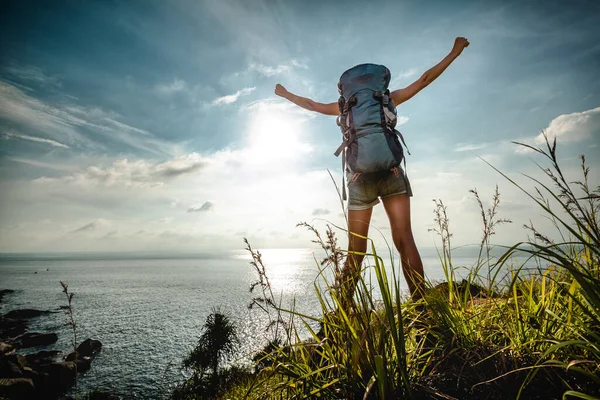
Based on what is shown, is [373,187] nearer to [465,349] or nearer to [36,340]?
[465,349]

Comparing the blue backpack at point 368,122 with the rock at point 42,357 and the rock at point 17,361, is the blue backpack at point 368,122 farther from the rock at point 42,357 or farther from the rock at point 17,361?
the rock at point 42,357

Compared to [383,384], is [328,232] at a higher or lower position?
higher

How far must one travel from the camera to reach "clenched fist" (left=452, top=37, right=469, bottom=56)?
3262 mm

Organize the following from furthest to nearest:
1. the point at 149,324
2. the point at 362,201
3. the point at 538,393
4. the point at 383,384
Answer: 1. the point at 149,324
2. the point at 362,201
3. the point at 538,393
4. the point at 383,384

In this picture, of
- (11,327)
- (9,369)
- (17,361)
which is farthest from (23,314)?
(9,369)

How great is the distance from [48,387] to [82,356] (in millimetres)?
12540

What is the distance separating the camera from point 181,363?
125ft

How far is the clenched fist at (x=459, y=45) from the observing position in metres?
3.26

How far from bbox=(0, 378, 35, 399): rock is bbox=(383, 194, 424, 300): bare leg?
38.7 metres

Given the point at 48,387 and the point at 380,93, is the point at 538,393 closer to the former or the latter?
the point at 380,93

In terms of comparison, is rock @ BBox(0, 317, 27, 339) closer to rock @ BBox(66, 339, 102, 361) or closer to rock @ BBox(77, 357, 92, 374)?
rock @ BBox(66, 339, 102, 361)

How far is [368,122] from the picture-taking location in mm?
3244

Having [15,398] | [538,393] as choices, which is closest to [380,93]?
[538,393]

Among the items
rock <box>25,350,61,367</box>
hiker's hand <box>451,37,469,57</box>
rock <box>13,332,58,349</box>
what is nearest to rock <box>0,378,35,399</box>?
rock <box>25,350,61,367</box>
